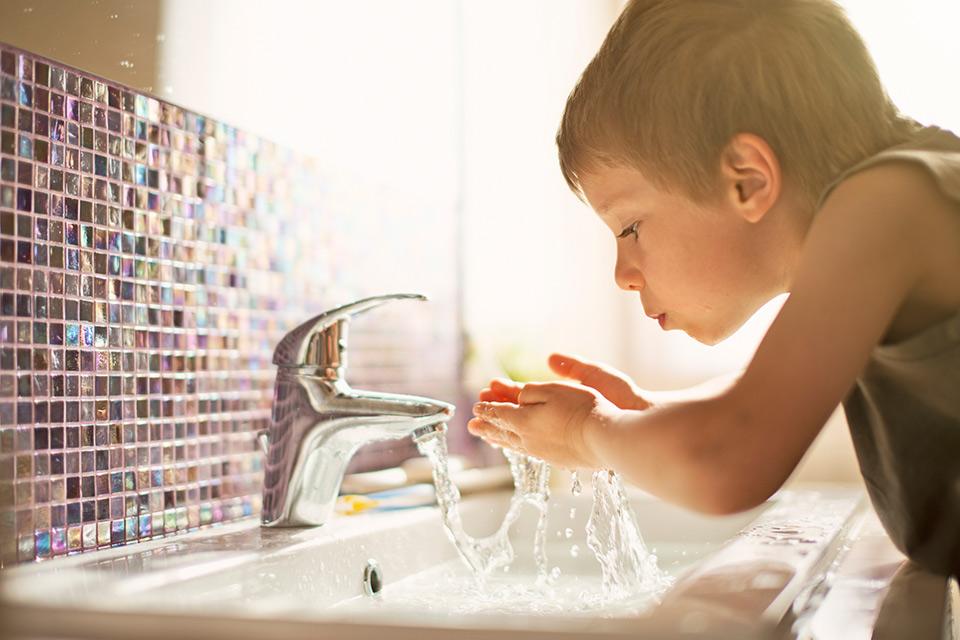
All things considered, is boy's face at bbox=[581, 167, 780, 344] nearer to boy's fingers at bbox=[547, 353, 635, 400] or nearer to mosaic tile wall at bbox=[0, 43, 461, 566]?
boy's fingers at bbox=[547, 353, 635, 400]

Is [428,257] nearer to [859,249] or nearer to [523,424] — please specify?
[523,424]

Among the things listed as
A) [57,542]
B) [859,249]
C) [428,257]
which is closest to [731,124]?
[859,249]

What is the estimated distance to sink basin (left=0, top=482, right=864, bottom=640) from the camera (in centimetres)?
49

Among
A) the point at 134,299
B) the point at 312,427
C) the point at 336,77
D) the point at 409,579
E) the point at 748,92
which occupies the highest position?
the point at 336,77

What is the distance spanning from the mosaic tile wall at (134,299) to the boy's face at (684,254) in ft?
1.29

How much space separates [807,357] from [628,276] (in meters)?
0.32

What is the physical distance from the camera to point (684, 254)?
901 millimetres

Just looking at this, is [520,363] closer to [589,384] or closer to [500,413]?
[589,384]

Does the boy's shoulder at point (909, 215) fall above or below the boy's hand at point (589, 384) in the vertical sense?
above

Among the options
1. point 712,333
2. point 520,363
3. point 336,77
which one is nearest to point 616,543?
point 712,333

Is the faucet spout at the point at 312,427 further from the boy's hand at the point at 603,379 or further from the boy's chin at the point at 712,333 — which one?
the boy's chin at the point at 712,333

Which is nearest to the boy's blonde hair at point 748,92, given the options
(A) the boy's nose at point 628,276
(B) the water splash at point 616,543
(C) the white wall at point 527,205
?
(A) the boy's nose at point 628,276

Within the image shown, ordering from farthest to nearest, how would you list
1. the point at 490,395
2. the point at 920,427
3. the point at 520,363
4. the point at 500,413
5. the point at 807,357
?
the point at 520,363, the point at 490,395, the point at 500,413, the point at 920,427, the point at 807,357

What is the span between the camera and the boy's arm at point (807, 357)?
0.65 metres
